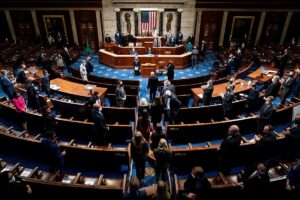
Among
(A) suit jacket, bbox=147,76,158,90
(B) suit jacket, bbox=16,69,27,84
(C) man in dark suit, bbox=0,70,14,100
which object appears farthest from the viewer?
(B) suit jacket, bbox=16,69,27,84

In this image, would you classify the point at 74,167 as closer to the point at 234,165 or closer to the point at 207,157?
the point at 207,157

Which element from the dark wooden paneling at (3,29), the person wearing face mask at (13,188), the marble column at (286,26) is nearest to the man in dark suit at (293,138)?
the person wearing face mask at (13,188)

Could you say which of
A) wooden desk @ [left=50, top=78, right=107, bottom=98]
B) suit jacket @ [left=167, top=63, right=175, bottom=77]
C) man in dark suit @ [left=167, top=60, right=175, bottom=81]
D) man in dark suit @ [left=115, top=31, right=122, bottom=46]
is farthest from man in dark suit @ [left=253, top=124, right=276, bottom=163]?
man in dark suit @ [left=115, top=31, right=122, bottom=46]

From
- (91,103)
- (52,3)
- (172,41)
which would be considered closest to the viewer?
(91,103)

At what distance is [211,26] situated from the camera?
1625 centimetres

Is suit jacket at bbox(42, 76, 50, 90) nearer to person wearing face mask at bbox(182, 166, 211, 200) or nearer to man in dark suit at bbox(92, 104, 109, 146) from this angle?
man in dark suit at bbox(92, 104, 109, 146)

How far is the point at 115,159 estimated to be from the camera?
4.85m

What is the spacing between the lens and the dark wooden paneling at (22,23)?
52.5ft

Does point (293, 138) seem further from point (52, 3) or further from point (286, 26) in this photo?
point (52, 3)

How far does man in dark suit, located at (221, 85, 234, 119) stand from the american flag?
11.2 metres

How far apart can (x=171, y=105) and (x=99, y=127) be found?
223cm

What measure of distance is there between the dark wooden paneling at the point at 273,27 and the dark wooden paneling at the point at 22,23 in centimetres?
1752

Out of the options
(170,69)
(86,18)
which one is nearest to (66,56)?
(86,18)

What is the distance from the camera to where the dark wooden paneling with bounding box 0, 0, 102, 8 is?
15352mm
